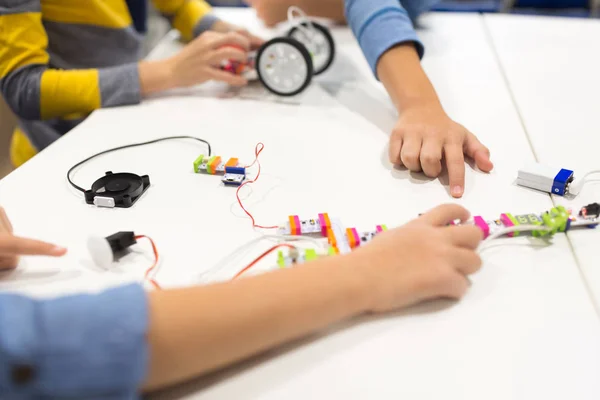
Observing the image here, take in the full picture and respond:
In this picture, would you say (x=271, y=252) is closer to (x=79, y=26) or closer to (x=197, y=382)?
(x=197, y=382)

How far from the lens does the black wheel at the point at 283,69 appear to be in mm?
931

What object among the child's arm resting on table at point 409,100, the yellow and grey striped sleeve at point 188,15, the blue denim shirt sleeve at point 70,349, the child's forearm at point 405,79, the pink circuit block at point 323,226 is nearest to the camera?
the blue denim shirt sleeve at point 70,349

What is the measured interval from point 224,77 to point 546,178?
22.9 inches

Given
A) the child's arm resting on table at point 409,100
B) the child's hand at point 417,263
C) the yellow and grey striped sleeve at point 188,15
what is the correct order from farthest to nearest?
1. the yellow and grey striped sleeve at point 188,15
2. the child's arm resting on table at point 409,100
3. the child's hand at point 417,263

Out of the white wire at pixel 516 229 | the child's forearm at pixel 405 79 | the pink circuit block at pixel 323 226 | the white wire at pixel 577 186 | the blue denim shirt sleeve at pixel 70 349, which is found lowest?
the blue denim shirt sleeve at pixel 70 349

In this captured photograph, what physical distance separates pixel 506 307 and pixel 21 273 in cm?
51

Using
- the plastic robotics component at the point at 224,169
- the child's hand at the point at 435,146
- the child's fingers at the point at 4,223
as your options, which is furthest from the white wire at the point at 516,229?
the child's fingers at the point at 4,223

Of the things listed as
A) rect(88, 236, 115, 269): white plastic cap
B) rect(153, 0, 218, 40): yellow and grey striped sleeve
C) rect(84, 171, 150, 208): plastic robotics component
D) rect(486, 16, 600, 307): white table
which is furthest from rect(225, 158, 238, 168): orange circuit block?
rect(153, 0, 218, 40): yellow and grey striped sleeve

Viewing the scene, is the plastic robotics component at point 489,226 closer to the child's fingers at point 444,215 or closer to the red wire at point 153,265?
the child's fingers at point 444,215

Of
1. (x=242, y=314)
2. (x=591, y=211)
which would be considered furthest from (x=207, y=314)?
(x=591, y=211)

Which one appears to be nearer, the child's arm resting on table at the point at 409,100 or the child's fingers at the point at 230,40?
the child's arm resting on table at the point at 409,100

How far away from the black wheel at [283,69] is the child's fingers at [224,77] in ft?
0.14

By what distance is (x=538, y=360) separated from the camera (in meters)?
0.46

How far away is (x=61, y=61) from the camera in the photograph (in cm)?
108
